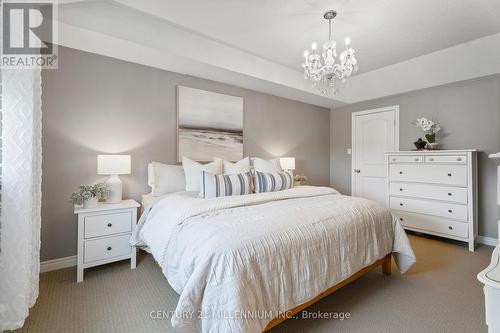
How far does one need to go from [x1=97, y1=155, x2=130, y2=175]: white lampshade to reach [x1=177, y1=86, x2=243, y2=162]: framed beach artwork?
30.5 inches

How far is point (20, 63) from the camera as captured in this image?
137 cm

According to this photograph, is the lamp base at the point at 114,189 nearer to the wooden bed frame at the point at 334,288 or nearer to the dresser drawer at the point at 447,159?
the wooden bed frame at the point at 334,288

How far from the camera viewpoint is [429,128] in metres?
3.43

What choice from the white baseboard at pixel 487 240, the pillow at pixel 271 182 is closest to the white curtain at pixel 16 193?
the pillow at pixel 271 182

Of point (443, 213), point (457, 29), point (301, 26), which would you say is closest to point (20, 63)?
point (301, 26)

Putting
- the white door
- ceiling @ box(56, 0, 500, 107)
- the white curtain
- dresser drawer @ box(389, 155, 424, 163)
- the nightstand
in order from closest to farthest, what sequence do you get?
the white curtain < the nightstand < ceiling @ box(56, 0, 500, 107) < dresser drawer @ box(389, 155, 424, 163) < the white door

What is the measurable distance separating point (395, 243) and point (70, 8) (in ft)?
11.9

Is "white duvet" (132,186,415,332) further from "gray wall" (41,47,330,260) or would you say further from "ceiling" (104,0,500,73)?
"ceiling" (104,0,500,73)

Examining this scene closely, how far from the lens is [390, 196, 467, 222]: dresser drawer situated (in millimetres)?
2938

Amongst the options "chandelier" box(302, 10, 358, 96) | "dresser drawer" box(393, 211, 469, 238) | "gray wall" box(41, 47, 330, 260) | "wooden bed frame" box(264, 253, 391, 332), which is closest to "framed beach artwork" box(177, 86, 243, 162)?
"gray wall" box(41, 47, 330, 260)

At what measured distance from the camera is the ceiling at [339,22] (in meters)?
2.19

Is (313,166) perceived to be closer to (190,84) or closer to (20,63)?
(190,84)

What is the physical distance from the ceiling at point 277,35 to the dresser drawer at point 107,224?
175cm

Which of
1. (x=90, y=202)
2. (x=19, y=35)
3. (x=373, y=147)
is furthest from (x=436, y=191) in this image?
(x=19, y=35)
